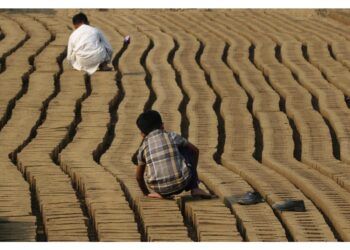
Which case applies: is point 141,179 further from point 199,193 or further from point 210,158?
point 210,158

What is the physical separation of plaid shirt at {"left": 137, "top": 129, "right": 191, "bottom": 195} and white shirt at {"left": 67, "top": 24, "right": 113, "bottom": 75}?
493 cm

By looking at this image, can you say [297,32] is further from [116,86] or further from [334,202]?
[334,202]

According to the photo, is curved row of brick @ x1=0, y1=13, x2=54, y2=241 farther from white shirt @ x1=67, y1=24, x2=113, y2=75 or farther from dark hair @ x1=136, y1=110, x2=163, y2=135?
dark hair @ x1=136, y1=110, x2=163, y2=135

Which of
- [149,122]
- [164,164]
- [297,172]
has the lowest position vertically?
[297,172]

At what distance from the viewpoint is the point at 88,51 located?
1185 centimetres

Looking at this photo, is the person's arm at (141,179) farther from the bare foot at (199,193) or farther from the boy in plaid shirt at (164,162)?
the bare foot at (199,193)

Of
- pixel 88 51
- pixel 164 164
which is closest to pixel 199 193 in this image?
pixel 164 164

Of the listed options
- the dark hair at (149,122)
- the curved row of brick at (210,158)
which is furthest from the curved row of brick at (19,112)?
the curved row of brick at (210,158)

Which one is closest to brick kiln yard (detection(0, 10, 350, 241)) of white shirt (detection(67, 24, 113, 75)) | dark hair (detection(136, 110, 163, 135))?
white shirt (detection(67, 24, 113, 75))

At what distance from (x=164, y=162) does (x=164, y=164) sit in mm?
19

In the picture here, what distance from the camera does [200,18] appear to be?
1574 cm

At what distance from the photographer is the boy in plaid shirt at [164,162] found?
694 cm

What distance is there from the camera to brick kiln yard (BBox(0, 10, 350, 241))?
648cm

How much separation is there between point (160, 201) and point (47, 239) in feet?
3.08
